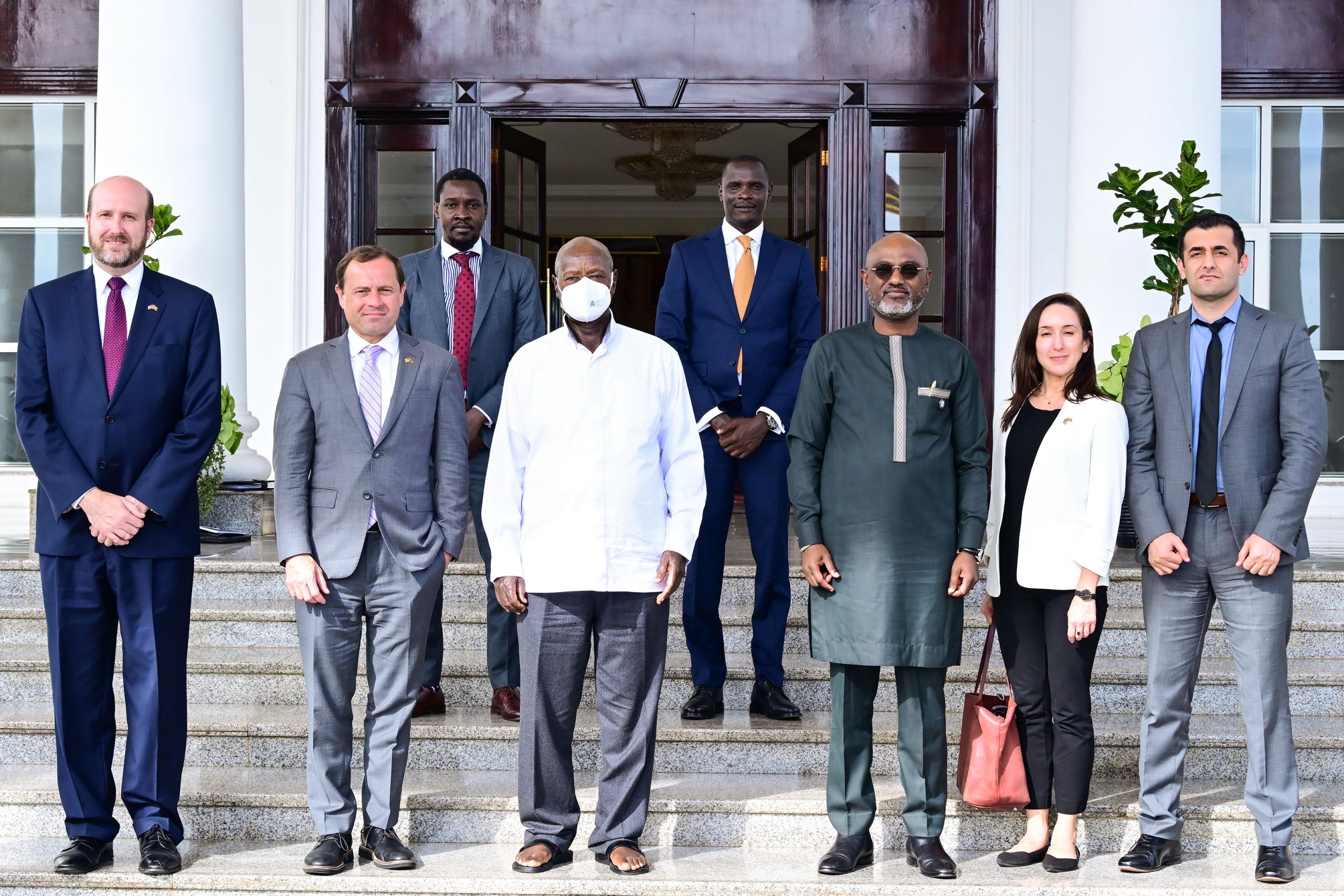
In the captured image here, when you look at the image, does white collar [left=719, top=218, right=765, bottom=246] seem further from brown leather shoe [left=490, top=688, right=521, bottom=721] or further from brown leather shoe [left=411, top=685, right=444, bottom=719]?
brown leather shoe [left=411, top=685, right=444, bottom=719]

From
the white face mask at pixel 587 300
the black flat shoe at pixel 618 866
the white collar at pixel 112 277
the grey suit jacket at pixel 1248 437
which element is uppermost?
the white collar at pixel 112 277

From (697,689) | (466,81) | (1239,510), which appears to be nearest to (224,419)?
(466,81)

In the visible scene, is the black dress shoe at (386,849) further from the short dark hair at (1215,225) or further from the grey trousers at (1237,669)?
the short dark hair at (1215,225)

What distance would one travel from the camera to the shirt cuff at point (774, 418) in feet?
14.1

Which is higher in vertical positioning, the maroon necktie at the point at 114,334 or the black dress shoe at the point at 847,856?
the maroon necktie at the point at 114,334

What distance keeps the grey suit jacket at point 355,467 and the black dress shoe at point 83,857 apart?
896mm

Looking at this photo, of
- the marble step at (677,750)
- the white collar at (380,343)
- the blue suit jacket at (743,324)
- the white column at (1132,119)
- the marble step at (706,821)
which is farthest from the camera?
the white column at (1132,119)

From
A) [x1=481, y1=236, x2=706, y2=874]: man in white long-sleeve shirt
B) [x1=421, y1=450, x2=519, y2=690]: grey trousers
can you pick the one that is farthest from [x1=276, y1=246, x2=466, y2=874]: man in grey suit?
[x1=421, y1=450, x2=519, y2=690]: grey trousers

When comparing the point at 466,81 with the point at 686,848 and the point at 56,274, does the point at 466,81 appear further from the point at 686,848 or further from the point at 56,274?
the point at 686,848

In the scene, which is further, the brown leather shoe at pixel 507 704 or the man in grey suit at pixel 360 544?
the brown leather shoe at pixel 507 704

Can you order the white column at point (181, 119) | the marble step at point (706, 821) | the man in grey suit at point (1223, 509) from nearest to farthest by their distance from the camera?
1. the man in grey suit at point (1223, 509)
2. the marble step at point (706, 821)
3. the white column at point (181, 119)

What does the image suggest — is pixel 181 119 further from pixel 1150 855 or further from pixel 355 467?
pixel 1150 855

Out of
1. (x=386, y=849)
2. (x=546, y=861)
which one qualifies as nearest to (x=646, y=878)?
(x=546, y=861)

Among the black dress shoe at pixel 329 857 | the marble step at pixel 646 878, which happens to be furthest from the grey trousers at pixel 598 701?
the black dress shoe at pixel 329 857
